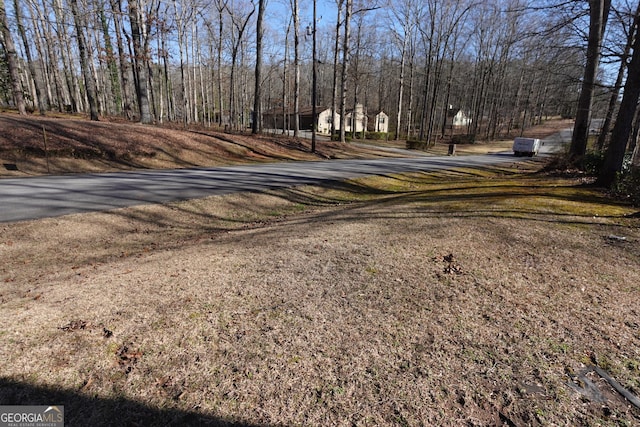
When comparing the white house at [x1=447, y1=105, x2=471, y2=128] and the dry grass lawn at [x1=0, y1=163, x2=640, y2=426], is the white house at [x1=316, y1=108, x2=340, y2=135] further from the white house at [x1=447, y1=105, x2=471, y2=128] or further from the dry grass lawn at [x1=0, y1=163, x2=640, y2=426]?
the dry grass lawn at [x1=0, y1=163, x2=640, y2=426]

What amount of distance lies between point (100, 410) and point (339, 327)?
1868mm

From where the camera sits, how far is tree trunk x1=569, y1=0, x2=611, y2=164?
12.3m


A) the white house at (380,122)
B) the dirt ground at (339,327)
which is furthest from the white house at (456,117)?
the dirt ground at (339,327)

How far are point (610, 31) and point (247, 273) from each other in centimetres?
2116

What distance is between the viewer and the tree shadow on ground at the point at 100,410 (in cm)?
205

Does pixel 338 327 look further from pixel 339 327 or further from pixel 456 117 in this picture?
pixel 456 117

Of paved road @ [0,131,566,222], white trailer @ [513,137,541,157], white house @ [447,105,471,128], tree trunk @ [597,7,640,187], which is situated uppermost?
white house @ [447,105,471,128]

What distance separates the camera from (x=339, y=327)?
302 cm

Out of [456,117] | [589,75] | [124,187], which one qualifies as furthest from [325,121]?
[124,187]

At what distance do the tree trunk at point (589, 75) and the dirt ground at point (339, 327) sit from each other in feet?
31.5

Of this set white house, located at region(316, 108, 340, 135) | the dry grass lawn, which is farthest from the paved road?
white house, located at region(316, 108, 340, 135)

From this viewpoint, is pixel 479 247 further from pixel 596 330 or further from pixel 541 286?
pixel 596 330

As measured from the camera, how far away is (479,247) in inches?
191

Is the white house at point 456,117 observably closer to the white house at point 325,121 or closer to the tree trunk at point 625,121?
the white house at point 325,121
